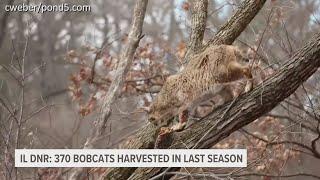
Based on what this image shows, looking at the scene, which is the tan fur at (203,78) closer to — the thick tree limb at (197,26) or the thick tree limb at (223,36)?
the thick tree limb at (223,36)

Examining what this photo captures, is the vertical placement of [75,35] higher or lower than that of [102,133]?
higher

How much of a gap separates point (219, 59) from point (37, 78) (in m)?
6.36

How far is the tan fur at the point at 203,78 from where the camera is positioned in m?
2.87

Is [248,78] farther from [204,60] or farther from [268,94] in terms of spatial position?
[204,60]

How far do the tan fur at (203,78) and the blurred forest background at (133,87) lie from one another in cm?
38

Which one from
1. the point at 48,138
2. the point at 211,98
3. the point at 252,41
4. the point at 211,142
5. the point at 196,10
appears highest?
the point at 252,41

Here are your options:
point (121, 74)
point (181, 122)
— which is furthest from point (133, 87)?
point (181, 122)

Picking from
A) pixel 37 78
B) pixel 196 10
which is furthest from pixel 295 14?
pixel 37 78

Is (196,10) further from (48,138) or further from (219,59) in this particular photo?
(48,138)

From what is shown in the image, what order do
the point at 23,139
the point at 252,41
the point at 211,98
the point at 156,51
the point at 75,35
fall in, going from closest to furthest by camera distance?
the point at 211,98
the point at 23,139
the point at 252,41
the point at 156,51
the point at 75,35

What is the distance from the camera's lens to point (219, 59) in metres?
2.88

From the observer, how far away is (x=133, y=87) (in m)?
5.02
